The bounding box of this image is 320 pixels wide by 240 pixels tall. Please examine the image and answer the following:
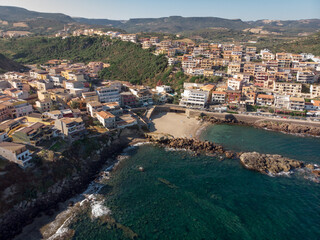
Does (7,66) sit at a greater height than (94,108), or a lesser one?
greater

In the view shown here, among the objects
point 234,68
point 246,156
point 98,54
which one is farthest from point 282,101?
point 98,54

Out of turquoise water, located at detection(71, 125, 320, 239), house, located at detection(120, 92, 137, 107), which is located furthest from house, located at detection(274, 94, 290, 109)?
house, located at detection(120, 92, 137, 107)

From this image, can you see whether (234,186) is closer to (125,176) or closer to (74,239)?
(125,176)

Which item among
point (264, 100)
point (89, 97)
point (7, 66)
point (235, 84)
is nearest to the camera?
point (89, 97)

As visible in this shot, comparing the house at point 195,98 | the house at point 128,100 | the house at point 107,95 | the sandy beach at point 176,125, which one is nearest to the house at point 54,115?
the house at point 107,95

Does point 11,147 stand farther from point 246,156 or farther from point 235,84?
point 235,84

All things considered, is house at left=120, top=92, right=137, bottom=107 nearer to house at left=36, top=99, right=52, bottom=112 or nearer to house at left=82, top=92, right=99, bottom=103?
house at left=82, top=92, right=99, bottom=103

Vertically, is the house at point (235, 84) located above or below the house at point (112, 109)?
above

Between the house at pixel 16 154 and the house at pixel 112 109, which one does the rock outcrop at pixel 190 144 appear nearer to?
the house at pixel 112 109
